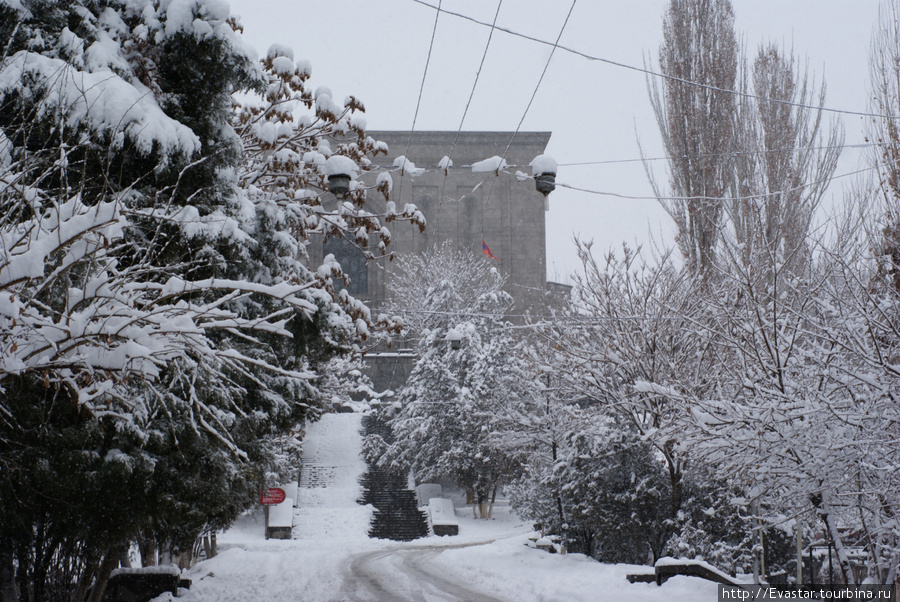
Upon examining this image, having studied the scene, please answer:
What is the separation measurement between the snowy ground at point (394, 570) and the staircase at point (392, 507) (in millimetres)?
664

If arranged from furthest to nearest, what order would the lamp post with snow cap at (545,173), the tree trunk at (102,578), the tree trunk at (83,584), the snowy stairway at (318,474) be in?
the snowy stairway at (318,474) < the lamp post with snow cap at (545,173) < the tree trunk at (102,578) < the tree trunk at (83,584)

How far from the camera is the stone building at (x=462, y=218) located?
45812mm

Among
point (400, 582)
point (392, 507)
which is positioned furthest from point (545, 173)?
point (392, 507)

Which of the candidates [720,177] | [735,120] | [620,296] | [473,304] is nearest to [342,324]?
[620,296]

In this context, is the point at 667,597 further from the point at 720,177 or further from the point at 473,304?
the point at 473,304

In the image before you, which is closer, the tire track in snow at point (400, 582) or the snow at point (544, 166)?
the snow at point (544, 166)

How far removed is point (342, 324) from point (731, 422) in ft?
16.7

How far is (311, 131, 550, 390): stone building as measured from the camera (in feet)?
150

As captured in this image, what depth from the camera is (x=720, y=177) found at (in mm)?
18875

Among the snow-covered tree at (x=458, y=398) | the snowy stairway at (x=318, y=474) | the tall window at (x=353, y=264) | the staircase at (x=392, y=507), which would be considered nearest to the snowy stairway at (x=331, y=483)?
the snowy stairway at (x=318, y=474)

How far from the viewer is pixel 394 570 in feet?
57.4

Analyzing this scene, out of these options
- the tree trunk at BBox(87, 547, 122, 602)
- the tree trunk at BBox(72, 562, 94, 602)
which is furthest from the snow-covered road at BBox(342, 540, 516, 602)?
the tree trunk at BBox(72, 562, 94, 602)

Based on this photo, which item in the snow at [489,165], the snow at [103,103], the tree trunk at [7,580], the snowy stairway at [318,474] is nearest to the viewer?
the snow at [103,103]

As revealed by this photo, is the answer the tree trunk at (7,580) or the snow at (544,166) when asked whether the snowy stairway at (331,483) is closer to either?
the tree trunk at (7,580)
